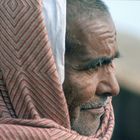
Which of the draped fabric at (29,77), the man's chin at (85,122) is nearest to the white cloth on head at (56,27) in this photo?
the draped fabric at (29,77)

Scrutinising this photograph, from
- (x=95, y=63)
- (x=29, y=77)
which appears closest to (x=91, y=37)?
(x=95, y=63)

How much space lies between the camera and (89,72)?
3197mm

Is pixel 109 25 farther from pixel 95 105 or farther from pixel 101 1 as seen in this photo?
pixel 95 105

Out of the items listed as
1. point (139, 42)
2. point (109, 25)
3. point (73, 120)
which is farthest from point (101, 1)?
point (139, 42)

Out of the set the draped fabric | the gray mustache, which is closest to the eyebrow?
the gray mustache

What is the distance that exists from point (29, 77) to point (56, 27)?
0.24 m

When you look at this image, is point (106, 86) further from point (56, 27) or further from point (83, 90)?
point (56, 27)

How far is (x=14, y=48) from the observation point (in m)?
2.92

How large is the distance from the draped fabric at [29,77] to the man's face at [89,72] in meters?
0.24

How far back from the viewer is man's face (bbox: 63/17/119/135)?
312 cm

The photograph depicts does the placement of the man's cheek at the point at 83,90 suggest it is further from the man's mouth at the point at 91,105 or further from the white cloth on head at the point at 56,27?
the white cloth on head at the point at 56,27

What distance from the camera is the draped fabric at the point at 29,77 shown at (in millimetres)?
2873

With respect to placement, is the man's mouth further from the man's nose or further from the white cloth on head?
the white cloth on head

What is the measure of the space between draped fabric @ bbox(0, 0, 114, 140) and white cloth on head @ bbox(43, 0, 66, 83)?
59mm
